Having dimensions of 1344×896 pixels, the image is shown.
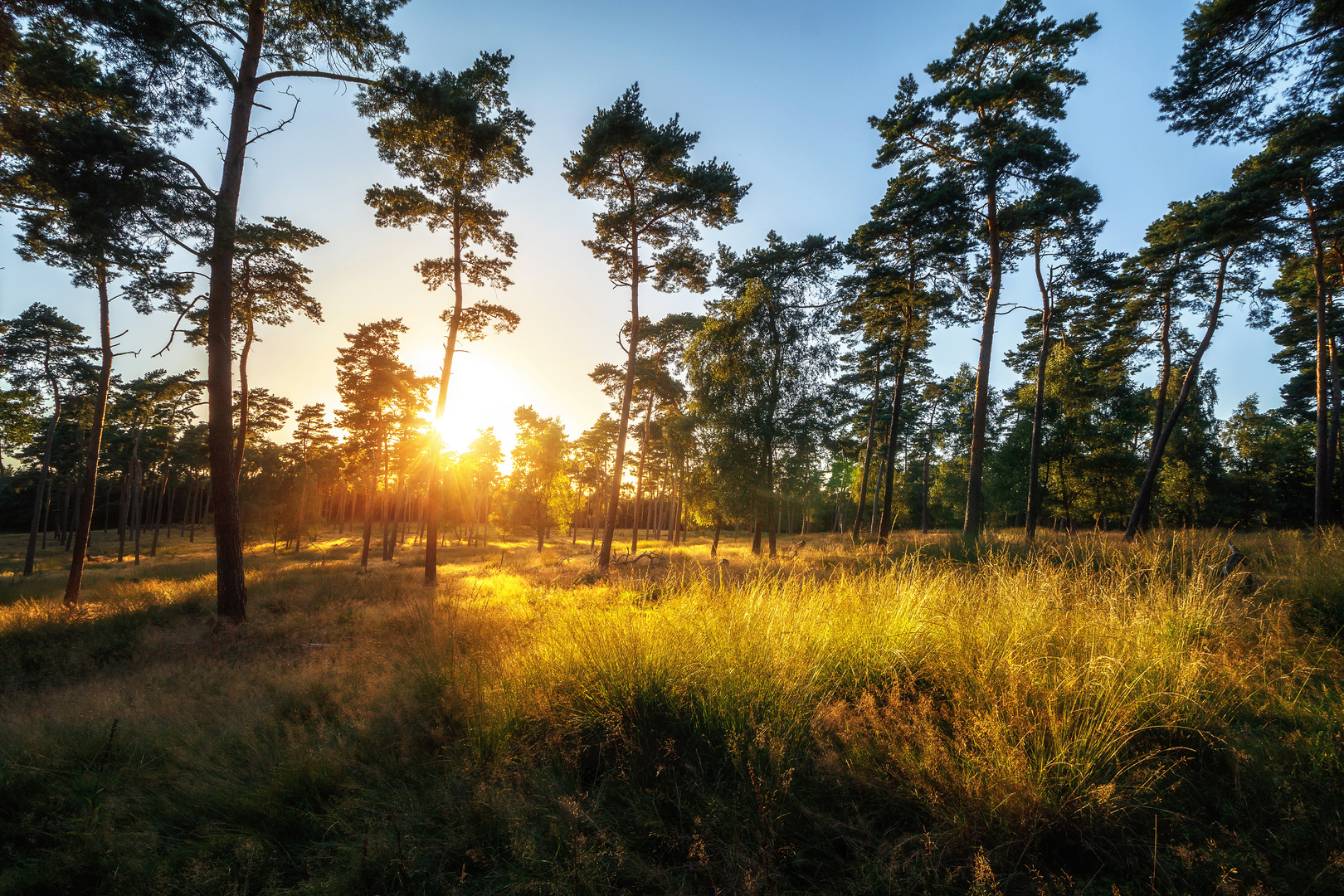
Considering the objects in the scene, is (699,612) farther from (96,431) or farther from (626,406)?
(96,431)

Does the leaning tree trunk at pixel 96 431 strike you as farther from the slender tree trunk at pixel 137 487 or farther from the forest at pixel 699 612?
the slender tree trunk at pixel 137 487

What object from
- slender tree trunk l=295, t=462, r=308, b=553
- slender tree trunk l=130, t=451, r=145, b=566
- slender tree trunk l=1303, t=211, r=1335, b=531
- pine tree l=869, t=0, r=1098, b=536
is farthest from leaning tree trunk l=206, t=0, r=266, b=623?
slender tree trunk l=295, t=462, r=308, b=553

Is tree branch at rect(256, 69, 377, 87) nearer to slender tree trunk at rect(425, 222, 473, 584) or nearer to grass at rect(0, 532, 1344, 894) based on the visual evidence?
slender tree trunk at rect(425, 222, 473, 584)

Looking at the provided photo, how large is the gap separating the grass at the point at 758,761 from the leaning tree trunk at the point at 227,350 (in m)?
4.10

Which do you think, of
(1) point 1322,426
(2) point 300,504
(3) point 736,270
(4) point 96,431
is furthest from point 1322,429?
(2) point 300,504

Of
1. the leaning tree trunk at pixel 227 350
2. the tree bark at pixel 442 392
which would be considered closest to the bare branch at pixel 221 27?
the leaning tree trunk at pixel 227 350

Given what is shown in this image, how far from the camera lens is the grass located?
2.06m

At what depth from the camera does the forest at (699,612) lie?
225 cm

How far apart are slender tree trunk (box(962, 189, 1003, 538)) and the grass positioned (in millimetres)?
7521

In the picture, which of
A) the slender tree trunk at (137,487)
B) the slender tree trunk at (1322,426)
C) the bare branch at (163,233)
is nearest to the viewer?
the bare branch at (163,233)

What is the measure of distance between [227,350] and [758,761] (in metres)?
11.0

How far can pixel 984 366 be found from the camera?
1266cm

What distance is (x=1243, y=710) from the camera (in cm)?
294

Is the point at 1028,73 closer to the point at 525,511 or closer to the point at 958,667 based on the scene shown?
the point at 958,667
